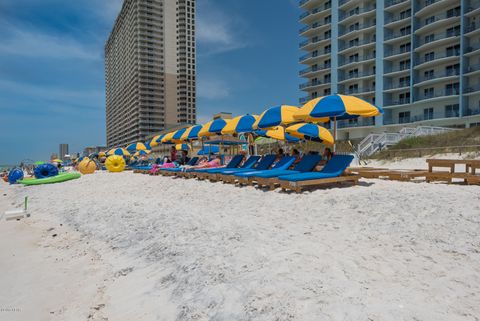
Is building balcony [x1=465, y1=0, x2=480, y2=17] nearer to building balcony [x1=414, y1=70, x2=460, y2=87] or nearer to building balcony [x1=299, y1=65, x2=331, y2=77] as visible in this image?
building balcony [x1=414, y1=70, x2=460, y2=87]

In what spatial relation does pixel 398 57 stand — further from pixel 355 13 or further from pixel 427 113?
pixel 355 13

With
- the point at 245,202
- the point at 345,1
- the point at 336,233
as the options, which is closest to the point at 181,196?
the point at 245,202

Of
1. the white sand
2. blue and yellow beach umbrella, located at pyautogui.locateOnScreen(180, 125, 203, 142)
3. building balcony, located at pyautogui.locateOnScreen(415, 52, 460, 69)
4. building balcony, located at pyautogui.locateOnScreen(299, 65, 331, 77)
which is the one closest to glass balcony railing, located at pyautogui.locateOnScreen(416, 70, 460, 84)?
building balcony, located at pyautogui.locateOnScreen(415, 52, 460, 69)

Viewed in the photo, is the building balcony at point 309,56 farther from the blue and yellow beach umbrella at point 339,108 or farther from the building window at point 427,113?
the blue and yellow beach umbrella at point 339,108

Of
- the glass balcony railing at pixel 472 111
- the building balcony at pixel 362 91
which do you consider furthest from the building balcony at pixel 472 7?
the building balcony at pixel 362 91

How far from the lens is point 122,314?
10.2 feet

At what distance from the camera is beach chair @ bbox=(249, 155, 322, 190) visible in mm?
8273

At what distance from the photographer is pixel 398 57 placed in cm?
3638

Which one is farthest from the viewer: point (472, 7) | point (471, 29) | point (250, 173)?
point (472, 7)

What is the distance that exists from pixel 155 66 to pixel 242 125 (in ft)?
333

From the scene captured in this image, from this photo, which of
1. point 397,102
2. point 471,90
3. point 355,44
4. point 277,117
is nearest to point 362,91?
point 397,102

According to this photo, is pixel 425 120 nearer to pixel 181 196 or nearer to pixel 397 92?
pixel 397 92

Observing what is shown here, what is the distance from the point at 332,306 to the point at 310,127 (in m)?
8.68

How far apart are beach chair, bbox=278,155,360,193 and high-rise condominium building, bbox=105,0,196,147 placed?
95.8 metres
